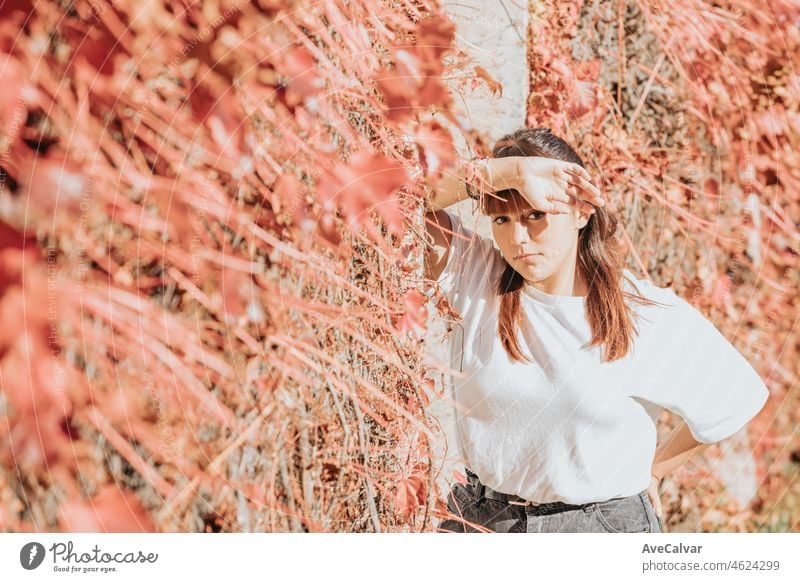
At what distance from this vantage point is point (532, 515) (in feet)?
3.65

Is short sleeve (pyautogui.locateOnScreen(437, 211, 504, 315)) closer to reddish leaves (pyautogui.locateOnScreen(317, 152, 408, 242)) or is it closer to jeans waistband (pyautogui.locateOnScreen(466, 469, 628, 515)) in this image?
reddish leaves (pyautogui.locateOnScreen(317, 152, 408, 242))

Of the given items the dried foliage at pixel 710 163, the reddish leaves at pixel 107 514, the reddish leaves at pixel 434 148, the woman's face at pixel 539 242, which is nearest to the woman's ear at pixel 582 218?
the woman's face at pixel 539 242

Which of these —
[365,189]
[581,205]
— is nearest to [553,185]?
[581,205]

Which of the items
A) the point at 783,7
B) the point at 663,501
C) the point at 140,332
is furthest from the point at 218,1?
the point at 663,501

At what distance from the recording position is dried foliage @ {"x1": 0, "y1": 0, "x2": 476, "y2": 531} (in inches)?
40.4

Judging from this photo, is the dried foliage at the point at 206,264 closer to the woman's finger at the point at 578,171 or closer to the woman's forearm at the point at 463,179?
the woman's forearm at the point at 463,179

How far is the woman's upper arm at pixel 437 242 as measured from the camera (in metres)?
1.13

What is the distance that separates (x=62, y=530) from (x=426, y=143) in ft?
2.53

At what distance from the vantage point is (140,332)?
106cm

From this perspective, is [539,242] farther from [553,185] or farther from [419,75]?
[419,75]

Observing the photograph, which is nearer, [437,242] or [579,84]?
[437,242]

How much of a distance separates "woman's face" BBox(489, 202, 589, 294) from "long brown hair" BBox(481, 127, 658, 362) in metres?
0.01

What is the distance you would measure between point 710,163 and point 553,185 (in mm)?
367
